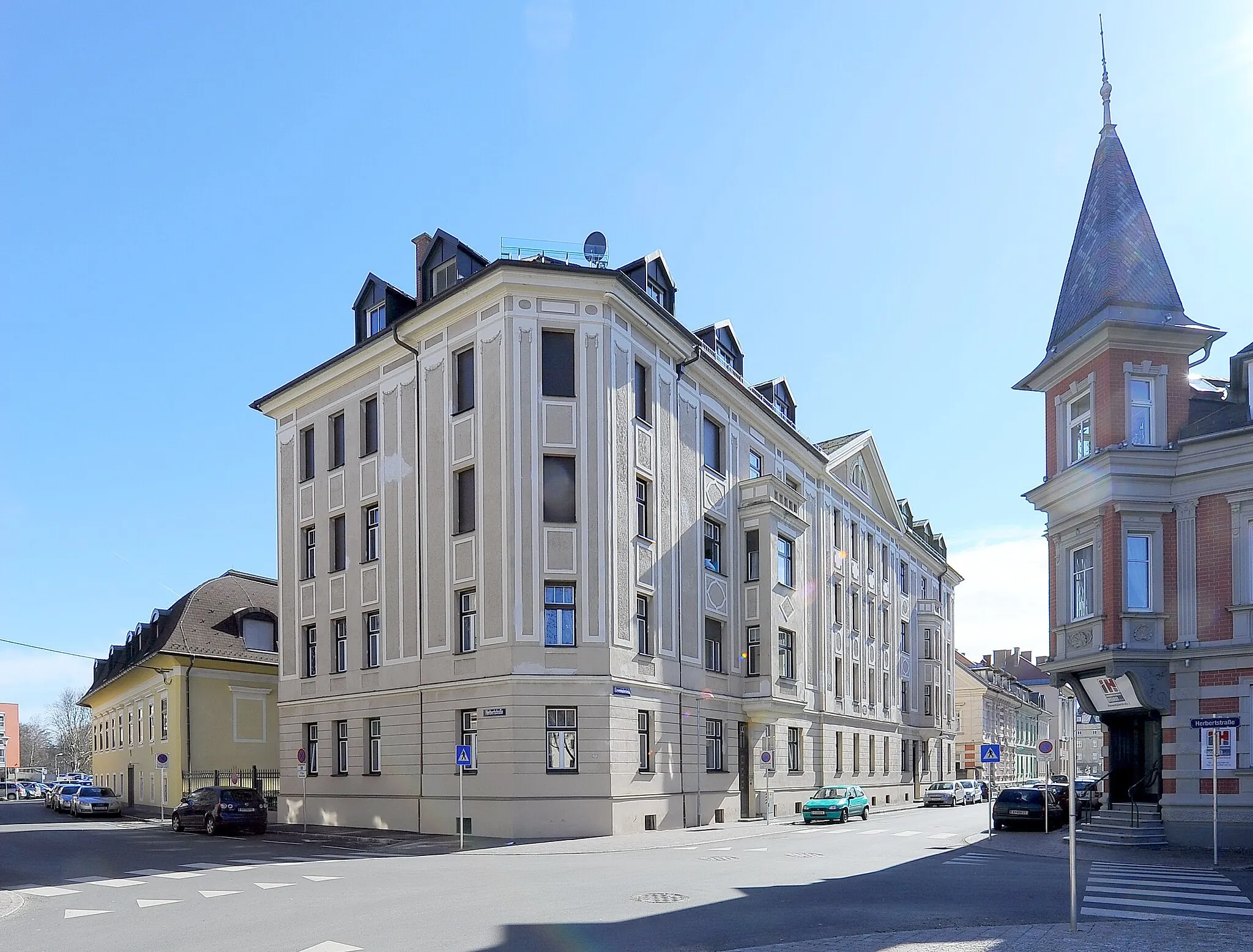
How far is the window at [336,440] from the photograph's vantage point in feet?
118

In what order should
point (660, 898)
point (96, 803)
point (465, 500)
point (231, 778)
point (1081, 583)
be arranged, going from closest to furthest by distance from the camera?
point (660, 898) → point (1081, 583) → point (465, 500) → point (231, 778) → point (96, 803)

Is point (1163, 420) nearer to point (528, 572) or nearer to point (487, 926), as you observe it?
point (528, 572)

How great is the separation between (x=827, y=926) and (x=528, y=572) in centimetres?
1683

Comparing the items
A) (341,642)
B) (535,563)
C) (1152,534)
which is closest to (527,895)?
(535,563)

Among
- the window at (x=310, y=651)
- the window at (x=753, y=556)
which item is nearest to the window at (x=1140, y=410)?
the window at (x=753, y=556)

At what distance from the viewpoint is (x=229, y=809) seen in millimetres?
31766

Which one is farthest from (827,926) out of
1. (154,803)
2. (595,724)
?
(154,803)

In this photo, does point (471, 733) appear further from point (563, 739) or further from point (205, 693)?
point (205, 693)

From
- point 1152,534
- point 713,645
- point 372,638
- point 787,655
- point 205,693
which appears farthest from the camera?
point 205,693

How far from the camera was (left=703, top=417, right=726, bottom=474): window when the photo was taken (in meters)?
36.3

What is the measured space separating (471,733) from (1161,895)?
17.7 m

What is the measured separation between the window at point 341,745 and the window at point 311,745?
135cm

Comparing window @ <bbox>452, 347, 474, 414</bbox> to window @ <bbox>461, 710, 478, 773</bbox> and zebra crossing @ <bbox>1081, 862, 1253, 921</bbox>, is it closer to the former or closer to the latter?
window @ <bbox>461, 710, 478, 773</bbox>

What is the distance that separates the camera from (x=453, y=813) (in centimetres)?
2875
